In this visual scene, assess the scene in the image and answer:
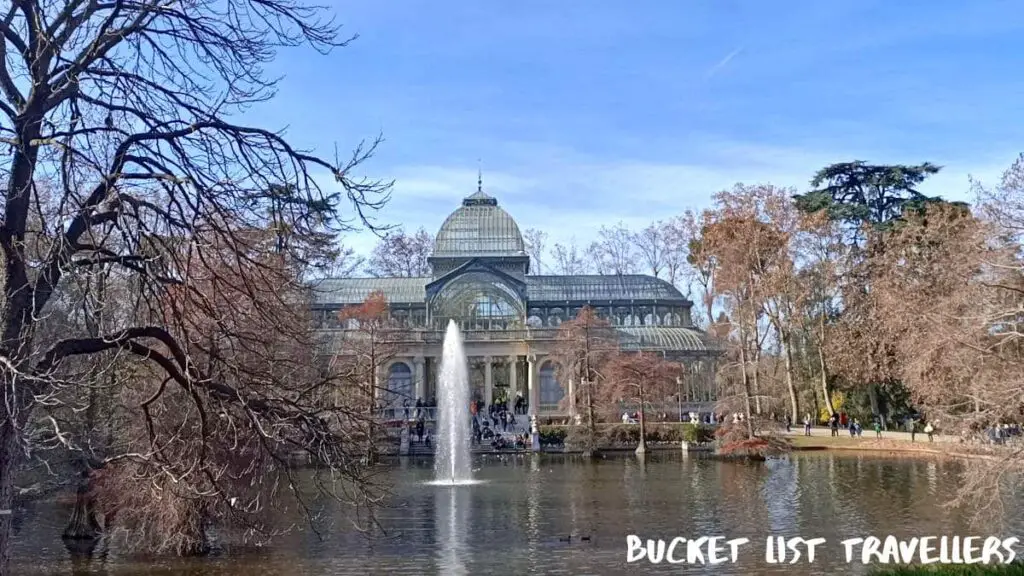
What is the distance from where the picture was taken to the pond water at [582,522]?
1463cm

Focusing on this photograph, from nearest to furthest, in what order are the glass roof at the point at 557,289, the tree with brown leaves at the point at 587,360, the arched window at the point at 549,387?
1. the tree with brown leaves at the point at 587,360
2. the arched window at the point at 549,387
3. the glass roof at the point at 557,289

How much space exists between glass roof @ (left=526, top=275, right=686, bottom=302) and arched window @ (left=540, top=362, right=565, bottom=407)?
16.1ft

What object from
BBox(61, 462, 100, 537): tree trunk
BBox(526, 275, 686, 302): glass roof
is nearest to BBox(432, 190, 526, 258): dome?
BBox(526, 275, 686, 302): glass roof

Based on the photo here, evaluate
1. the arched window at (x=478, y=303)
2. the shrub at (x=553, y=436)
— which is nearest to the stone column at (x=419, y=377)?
the arched window at (x=478, y=303)

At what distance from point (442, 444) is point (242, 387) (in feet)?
83.2

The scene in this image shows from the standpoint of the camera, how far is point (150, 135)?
22.7 ft

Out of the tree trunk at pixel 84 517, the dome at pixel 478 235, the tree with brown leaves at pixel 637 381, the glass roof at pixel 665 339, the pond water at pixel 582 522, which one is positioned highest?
the dome at pixel 478 235

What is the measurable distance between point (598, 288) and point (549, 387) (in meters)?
7.77

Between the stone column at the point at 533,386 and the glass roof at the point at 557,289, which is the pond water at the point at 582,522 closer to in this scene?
the stone column at the point at 533,386

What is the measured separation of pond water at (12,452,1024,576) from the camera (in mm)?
14633

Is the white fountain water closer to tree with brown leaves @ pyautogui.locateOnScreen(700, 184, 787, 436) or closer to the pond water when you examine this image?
the pond water

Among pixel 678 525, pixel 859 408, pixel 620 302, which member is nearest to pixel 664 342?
pixel 620 302

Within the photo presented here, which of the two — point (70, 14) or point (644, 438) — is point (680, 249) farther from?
point (70, 14)

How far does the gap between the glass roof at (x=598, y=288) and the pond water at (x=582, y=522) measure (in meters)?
27.0
